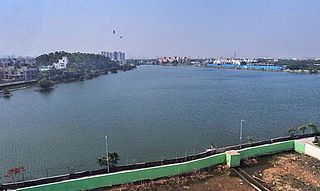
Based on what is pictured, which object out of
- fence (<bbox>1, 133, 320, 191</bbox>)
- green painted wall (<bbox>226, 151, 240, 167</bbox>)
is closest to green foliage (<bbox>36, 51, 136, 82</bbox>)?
fence (<bbox>1, 133, 320, 191</bbox>)

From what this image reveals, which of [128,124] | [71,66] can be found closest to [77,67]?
[71,66]

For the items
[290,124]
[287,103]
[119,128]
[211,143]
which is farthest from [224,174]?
[287,103]

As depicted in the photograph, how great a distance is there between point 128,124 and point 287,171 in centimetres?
898

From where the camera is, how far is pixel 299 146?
389 inches

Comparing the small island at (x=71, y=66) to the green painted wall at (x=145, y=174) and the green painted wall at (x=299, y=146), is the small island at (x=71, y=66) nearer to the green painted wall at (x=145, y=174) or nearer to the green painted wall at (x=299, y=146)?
the green painted wall at (x=145, y=174)

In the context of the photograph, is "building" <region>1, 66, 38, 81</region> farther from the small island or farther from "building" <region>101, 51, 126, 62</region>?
"building" <region>101, 51, 126, 62</region>

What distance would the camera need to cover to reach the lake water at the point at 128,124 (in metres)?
11.1

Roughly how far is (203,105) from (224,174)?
12501 mm

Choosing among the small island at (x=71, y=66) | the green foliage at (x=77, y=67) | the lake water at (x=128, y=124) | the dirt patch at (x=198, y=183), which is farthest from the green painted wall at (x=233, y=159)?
the green foliage at (x=77, y=67)

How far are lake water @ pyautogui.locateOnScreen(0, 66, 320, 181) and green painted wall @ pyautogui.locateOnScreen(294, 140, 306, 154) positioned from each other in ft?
9.05

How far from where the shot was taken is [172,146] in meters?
11.8

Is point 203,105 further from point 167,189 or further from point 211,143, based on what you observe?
point 167,189

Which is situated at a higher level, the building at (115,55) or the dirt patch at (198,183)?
the building at (115,55)

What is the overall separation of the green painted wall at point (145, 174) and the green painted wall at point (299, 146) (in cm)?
109
